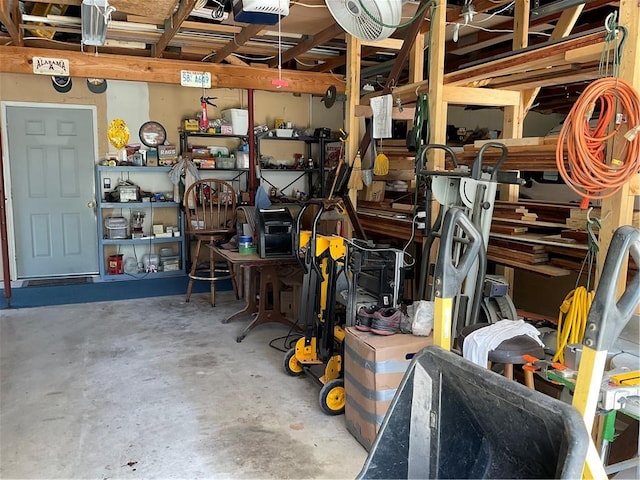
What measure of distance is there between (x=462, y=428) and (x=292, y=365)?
7.51 ft

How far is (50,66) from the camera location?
4887 millimetres

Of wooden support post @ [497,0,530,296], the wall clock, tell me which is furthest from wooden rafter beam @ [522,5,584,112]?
the wall clock

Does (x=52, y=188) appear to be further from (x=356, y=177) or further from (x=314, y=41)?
(x=356, y=177)

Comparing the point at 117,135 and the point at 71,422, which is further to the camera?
the point at 117,135

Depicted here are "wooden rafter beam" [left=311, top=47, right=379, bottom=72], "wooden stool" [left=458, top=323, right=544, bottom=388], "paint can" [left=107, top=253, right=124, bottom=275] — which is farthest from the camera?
"paint can" [left=107, top=253, right=124, bottom=275]

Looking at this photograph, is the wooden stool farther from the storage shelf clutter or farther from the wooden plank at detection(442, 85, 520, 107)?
the storage shelf clutter

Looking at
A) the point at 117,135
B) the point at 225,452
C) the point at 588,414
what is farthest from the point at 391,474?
the point at 117,135

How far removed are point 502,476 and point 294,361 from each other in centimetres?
239

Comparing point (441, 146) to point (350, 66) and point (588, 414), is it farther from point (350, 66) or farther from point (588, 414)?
point (588, 414)

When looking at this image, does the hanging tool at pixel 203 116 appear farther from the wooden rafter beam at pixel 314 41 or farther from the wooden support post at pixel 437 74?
the wooden support post at pixel 437 74

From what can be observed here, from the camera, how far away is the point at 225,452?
271cm

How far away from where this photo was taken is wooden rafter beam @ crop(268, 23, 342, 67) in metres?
4.28

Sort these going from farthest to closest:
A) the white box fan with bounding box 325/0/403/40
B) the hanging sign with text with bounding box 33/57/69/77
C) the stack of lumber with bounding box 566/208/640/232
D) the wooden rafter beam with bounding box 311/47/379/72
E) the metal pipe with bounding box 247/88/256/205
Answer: the metal pipe with bounding box 247/88/256/205
the wooden rafter beam with bounding box 311/47/379/72
the hanging sign with text with bounding box 33/57/69/77
the stack of lumber with bounding box 566/208/640/232
the white box fan with bounding box 325/0/403/40

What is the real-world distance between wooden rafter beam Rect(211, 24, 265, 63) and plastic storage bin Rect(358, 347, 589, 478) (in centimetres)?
336
